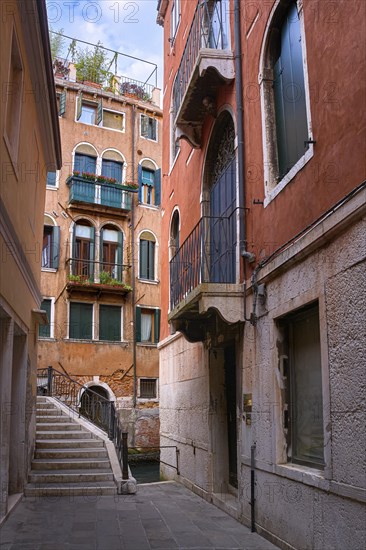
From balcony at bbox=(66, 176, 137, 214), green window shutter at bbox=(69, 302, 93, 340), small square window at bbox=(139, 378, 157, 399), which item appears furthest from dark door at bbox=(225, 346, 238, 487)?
balcony at bbox=(66, 176, 137, 214)

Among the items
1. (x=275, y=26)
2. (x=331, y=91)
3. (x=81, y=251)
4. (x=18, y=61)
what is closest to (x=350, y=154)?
(x=331, y=91)

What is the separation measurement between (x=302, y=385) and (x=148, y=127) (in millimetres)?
22372

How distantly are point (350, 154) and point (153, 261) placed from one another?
21.0m

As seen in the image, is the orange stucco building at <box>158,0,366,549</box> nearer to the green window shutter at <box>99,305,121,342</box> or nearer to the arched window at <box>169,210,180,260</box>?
the arched window at <box>169,210,180,260</box>

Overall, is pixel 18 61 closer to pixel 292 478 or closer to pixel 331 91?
pixel 331 91

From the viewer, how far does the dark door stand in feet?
A: 30.1

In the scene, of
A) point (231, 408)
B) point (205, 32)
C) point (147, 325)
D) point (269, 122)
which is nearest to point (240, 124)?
point (269, 122)

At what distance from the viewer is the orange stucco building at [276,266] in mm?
5074

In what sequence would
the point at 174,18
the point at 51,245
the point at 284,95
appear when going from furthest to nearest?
the point at 51,245 < the point at 174,18 < the point at 284,95

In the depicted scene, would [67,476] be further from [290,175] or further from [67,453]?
[290,175]

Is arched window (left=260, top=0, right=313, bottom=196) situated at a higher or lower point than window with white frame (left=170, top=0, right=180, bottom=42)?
lower

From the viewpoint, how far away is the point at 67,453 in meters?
10.9

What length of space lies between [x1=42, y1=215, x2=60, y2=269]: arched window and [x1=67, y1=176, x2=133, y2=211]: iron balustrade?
128 centimetres

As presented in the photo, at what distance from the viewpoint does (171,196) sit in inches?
543
